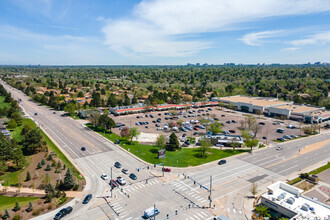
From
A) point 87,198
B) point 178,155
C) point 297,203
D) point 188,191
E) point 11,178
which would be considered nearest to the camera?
point 297,203

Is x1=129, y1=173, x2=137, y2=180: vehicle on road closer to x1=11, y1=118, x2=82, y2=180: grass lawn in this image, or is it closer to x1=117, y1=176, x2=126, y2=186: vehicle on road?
x1=117, y1=176, x2=126, y2=186: vehicle on road

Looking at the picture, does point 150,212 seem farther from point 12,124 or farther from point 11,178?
point 12,124

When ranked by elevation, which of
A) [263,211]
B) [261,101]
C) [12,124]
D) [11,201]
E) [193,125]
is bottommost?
[11,201]

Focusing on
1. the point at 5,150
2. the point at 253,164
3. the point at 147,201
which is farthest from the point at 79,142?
the point at 253,164

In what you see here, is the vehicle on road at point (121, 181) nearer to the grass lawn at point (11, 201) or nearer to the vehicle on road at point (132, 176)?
the vehicle on road at point (132, 176)

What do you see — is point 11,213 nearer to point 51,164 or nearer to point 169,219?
point 51,164

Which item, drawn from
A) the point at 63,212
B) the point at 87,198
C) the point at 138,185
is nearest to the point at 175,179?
the point at 138,185
